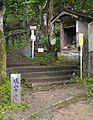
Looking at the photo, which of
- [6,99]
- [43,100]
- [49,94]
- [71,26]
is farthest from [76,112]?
[71,26]

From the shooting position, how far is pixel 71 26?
30.0ft

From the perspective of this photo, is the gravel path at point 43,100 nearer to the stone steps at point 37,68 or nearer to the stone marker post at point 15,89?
the stone marker post at point 15,89

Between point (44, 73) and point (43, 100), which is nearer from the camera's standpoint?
point (43, 100)

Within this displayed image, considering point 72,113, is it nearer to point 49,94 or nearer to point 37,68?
point 49,94

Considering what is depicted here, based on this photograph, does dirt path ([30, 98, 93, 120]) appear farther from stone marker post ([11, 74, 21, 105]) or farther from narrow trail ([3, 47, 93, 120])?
stone marker post ([11, 74, 21, 105])

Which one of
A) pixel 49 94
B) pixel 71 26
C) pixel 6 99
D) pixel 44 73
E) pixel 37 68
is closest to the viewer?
pixel 6 99

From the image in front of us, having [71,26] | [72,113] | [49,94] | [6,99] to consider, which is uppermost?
[71,26]

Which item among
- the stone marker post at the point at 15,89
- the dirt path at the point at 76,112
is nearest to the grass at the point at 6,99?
the stone marker post at the point at 15,89

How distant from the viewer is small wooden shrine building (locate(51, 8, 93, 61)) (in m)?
8.41

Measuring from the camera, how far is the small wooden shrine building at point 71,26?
8405mm

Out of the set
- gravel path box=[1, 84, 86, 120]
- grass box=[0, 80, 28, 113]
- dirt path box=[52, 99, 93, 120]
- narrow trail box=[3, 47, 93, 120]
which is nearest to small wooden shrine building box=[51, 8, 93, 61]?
narrow trail box=[3, 47, 93, 120]

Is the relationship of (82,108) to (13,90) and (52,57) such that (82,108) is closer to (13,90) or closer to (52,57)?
(13,90)

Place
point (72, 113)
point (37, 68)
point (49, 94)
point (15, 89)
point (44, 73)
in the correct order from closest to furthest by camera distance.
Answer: point (72, 113), point (15, 89), point (49, 94), point (44, 73), point (37, 68)

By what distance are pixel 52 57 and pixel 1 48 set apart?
4751 millimetres
